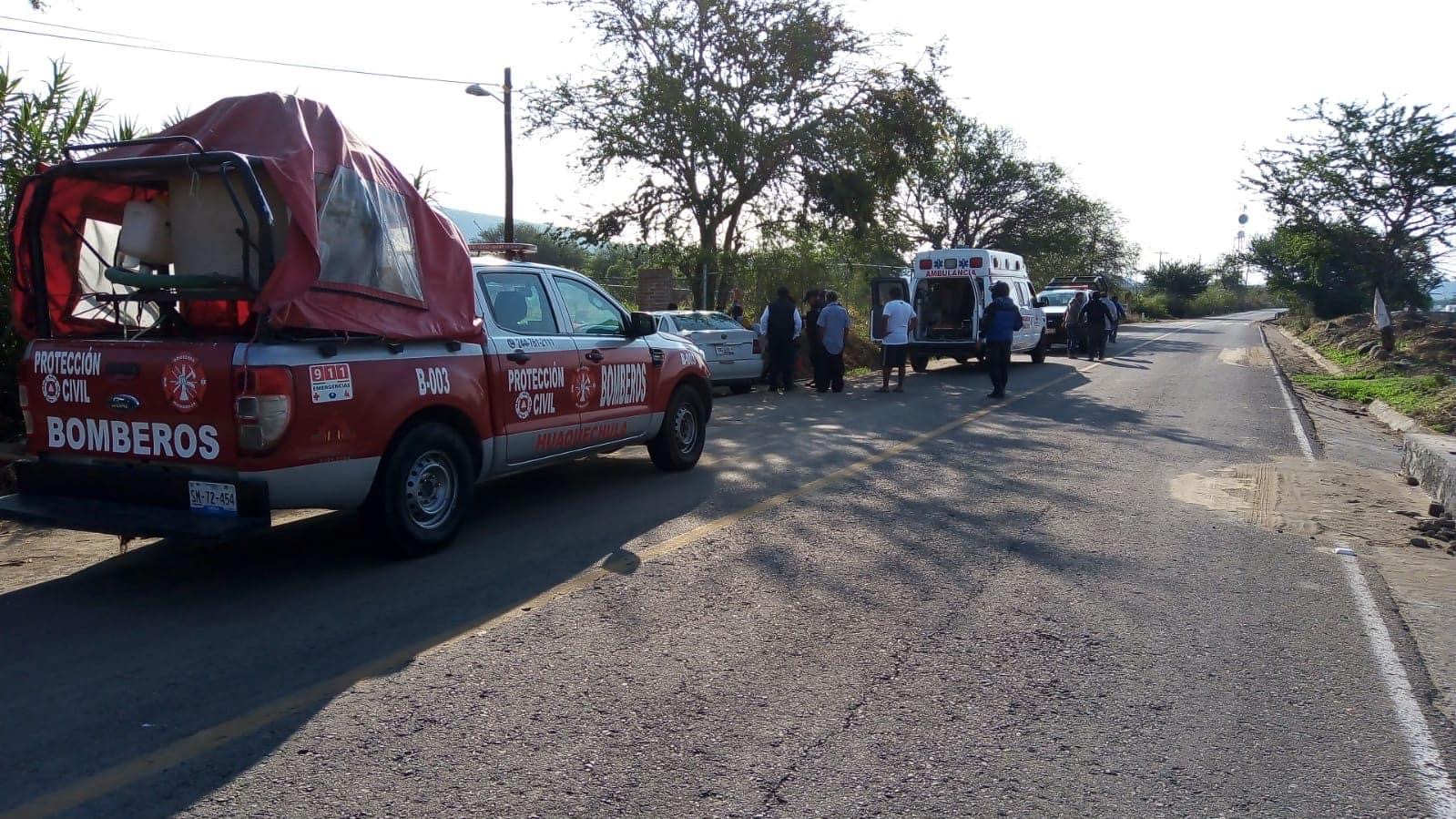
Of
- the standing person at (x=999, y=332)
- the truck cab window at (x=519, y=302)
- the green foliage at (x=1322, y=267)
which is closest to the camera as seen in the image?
the truck cab window at (x=519, y=302)

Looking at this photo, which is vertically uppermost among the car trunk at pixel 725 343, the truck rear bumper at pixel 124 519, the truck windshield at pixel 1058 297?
the truck windshield at pixel 1058 297

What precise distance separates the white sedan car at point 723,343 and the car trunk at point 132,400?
10.5 m

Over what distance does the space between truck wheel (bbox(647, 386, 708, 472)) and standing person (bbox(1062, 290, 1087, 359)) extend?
65.3 ft

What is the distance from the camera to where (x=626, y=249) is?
2658cm

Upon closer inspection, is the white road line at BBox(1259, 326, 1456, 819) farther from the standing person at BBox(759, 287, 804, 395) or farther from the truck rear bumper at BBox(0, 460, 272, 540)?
the standing person at BBox(759, 287, 804, 395)

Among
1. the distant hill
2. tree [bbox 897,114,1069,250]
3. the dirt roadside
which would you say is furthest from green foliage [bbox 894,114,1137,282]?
the dirt roadside

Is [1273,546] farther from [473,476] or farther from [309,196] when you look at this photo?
[309,196]

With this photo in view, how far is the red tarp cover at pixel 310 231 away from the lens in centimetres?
582

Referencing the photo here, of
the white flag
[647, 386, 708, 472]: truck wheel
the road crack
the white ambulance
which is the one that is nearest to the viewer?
the road crack

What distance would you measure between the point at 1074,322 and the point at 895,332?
514 inches

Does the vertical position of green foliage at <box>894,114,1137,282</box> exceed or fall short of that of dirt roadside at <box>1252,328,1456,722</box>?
it exceeds it

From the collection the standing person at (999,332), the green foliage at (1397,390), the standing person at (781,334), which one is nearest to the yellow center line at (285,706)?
the standing person at (999,332)

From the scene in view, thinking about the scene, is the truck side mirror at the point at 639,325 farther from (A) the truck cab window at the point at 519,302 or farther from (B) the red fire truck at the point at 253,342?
(B) the red fire truck at the point at 253,342

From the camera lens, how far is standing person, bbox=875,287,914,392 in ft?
53.9
